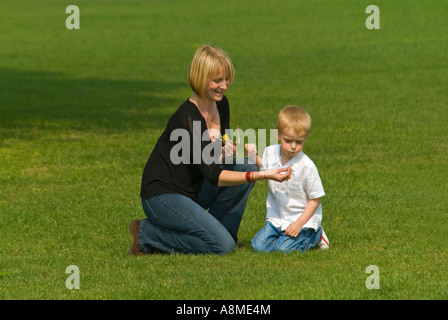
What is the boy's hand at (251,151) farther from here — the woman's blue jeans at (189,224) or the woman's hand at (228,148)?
the woman's hand at (228,148)

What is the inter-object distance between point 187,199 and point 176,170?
0.79 feet

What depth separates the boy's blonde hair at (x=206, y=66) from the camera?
6438 mm

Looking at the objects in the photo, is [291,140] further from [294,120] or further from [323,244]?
[323,244]

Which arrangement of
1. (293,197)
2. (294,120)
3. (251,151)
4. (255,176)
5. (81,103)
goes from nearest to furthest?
(255,176) → (294,120) → (293,197) → (251,151) → (81,103)

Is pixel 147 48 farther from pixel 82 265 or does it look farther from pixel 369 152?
pixel 82 265

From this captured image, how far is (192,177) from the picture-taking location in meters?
6.61

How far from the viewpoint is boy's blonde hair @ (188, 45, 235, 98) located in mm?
6438

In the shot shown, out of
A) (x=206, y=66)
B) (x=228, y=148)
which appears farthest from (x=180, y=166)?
(x=206, y=66)

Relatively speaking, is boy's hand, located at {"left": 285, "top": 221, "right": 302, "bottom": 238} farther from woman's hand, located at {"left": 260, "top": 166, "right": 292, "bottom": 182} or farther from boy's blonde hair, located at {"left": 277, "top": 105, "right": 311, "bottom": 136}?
boy's blonde hair, located at {"left": 277, "top": 105, "right": 311, "bottom": 136}

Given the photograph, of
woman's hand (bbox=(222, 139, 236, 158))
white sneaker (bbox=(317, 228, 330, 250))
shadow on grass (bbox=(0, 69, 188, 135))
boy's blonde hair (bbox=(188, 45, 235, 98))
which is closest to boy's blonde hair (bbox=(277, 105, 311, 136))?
woman's hand (bbox=(222, 139, 236, 158))

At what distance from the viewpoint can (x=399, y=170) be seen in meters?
9.60

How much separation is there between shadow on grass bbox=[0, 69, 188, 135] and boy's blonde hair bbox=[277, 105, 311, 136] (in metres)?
6.77

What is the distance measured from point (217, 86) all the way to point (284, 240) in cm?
129
